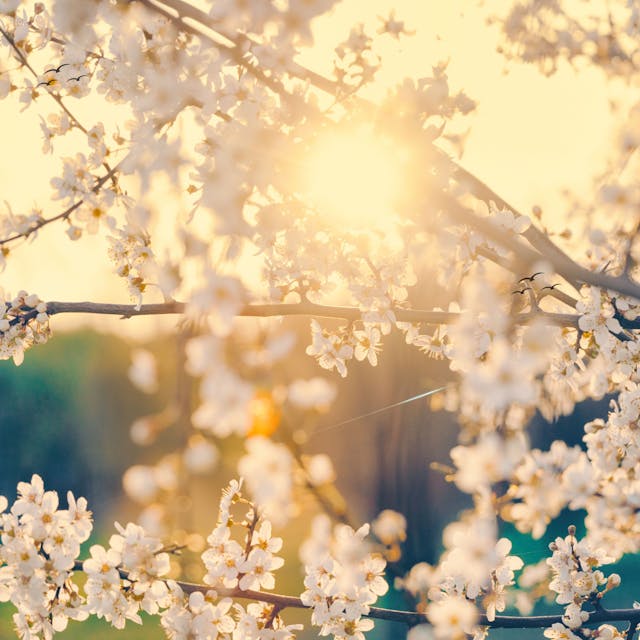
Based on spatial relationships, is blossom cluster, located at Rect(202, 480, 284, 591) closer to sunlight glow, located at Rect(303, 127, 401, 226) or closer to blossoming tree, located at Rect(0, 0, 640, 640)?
blossoming tree, located at Rect(0, 0, 640, 640)

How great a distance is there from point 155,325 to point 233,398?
51.3 inches

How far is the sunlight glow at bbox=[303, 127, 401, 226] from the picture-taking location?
1580 mm

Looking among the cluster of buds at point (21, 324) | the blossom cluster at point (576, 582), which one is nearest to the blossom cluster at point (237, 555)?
the cluster of buds at point (21, 324)

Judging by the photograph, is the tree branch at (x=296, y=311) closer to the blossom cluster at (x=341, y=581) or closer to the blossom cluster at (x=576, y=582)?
the blossom cluster at (x=341, y=581)

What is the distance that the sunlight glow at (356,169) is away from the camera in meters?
1.58

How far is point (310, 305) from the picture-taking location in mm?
2383

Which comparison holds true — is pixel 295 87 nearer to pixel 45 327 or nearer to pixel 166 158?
pixel 166 158

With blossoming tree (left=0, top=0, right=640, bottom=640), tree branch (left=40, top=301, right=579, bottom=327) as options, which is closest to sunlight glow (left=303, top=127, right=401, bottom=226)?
blossoming tree (left=0, top=0, right=640, bottom=640)

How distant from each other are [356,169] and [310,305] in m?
0.83

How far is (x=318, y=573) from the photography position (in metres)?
2.56

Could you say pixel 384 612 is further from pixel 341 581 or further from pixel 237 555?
pixel 237 555

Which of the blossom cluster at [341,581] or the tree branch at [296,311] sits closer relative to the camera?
the tree branch at [296,311]

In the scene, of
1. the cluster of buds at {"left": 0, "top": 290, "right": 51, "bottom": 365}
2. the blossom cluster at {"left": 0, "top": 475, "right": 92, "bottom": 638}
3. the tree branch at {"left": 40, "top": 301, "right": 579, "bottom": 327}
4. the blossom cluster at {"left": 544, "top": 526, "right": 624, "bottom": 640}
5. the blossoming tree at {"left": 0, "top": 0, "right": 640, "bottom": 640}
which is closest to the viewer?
the blossoming tree at {"left": 0, "top": 0, "right": 640, "bottom": 640}

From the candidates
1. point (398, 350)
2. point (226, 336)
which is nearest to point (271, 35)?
point (226, 336)
